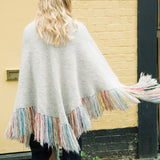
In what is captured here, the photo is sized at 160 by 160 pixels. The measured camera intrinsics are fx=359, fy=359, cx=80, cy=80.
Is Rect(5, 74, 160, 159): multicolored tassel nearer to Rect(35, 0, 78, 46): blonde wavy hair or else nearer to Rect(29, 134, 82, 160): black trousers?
Rect(29, 134, 82, 160): black trousers

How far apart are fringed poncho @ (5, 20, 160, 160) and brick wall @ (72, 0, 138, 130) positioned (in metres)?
2.15

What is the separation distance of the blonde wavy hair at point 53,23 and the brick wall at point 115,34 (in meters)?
2.20

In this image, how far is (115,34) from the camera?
509cm

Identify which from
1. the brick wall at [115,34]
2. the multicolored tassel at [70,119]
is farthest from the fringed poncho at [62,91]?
the brick wall at [115,34]

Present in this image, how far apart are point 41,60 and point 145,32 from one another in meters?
2.75

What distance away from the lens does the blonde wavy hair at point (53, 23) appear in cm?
267

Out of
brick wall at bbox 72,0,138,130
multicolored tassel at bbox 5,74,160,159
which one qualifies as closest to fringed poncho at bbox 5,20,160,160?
multicolored tassel at bbox 5,74,160,159

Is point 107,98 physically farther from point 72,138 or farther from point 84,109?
point 72,138

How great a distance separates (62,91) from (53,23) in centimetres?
53

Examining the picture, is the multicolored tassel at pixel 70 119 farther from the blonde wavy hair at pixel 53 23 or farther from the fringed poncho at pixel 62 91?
the blonde wavy hair at pixel 53 23

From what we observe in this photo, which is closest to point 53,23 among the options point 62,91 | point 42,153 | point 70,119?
point 62,91

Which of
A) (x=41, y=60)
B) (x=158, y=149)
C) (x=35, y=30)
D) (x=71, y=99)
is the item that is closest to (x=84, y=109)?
(x=71, y=99)

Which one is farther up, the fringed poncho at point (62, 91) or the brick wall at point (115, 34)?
the brick wall at point (115, 34)

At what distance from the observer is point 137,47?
16.9 feet
